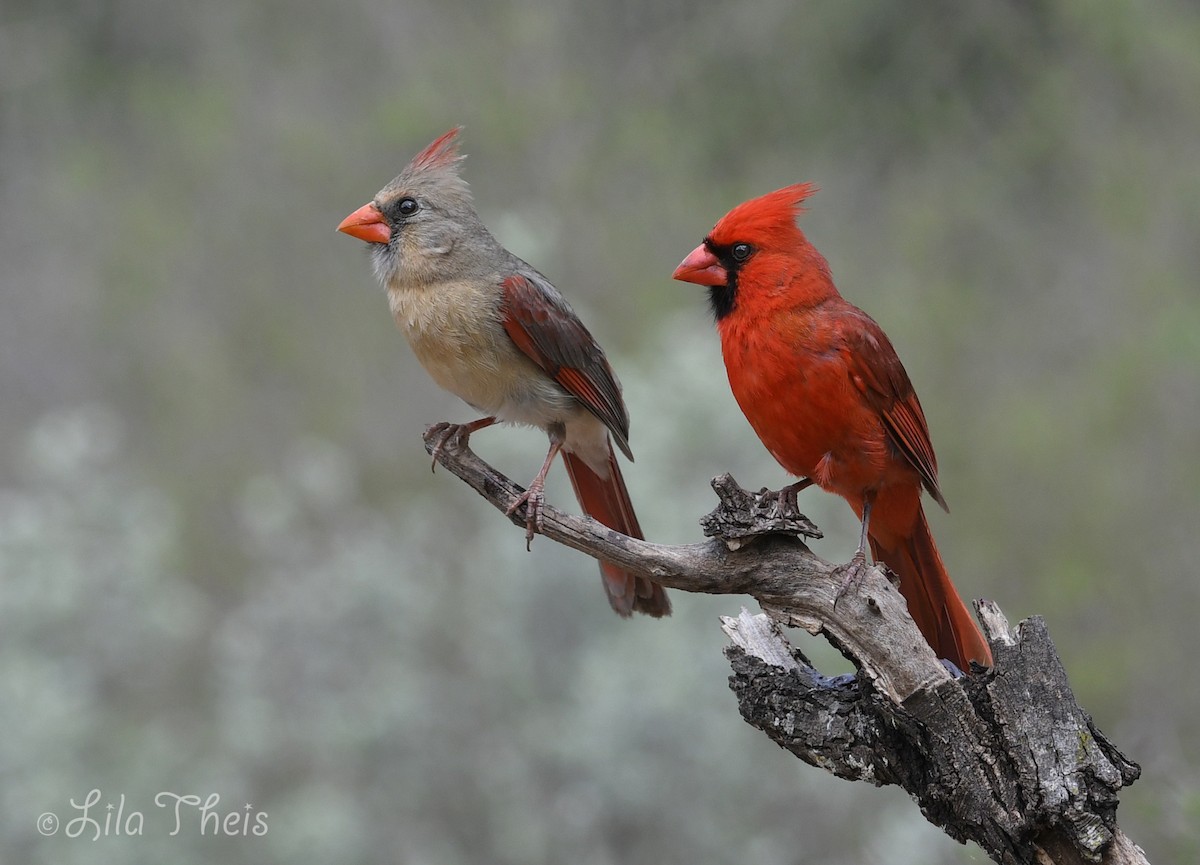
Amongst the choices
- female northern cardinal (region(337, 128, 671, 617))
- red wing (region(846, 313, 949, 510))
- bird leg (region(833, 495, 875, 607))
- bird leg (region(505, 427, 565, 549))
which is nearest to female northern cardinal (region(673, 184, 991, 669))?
red wing (region(846, 313, 949, 510))

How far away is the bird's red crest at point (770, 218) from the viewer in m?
2.57

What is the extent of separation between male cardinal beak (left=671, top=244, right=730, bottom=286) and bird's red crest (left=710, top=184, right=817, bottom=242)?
0.06 meters

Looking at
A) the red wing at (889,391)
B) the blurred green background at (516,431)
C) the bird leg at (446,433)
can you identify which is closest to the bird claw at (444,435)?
the bird leg at (446,433)

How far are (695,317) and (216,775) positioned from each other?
2660 millimetres

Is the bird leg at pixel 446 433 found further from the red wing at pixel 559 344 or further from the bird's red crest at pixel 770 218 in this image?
the bird's red crest at pixel 770 218

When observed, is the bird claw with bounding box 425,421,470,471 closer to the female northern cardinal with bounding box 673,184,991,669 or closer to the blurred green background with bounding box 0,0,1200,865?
the female northern cardinal with bounding box 673,184,991,669

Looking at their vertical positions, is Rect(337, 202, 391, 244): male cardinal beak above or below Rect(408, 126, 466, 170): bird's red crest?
below

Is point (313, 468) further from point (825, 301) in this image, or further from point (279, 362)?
point (825, 301)

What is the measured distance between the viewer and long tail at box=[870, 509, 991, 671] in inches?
98.0

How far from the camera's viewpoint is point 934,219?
22.3 ft

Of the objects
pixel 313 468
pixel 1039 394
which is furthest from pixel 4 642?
pixel 1039 394

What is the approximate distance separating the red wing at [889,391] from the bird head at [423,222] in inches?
31.9

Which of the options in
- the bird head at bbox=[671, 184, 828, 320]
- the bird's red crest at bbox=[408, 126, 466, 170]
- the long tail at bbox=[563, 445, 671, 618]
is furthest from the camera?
the long tail at bbox=[563, 445, 671, 618]

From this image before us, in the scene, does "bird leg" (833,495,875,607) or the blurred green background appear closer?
"bird leg" (833,495,875,607)
